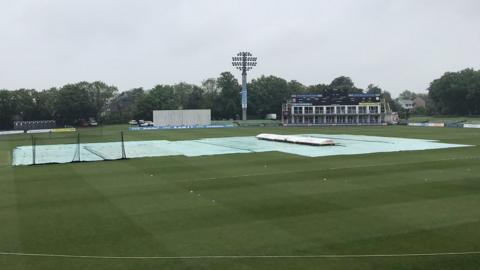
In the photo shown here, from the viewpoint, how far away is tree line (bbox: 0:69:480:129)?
9762 cm

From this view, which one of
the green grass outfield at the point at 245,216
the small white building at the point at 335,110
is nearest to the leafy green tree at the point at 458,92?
the small white building at the point at 335,110

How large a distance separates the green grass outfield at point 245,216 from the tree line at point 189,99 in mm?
74555

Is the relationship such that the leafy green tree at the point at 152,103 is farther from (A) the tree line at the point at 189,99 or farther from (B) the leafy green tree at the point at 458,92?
(B) the leafy green tree at the point at 458,92

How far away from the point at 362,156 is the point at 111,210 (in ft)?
63.3

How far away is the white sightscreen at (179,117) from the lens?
89.3 meters

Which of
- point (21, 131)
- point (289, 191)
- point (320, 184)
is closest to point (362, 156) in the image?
Answer: point (320, 184)

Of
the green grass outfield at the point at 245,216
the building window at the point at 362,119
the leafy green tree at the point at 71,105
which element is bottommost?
the green grass outfield at the point at 245,216

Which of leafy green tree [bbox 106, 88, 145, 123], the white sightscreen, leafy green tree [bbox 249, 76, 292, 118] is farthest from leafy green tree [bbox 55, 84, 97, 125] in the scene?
leafy green tree [bbox 249, 76, 292, 118]

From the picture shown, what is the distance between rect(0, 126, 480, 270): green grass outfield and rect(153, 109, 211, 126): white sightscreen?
6436cm

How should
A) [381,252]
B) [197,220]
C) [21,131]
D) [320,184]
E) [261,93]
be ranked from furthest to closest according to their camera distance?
[261,93]
[21,131]
[320,184]
[197,220]
[381,252]

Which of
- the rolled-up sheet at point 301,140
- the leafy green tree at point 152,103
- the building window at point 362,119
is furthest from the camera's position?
the leafy green tree at point 152,103

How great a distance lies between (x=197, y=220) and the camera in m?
13.5

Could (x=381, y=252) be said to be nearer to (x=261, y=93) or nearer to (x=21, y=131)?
(x=21, y=131)

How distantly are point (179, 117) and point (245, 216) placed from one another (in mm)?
77636
